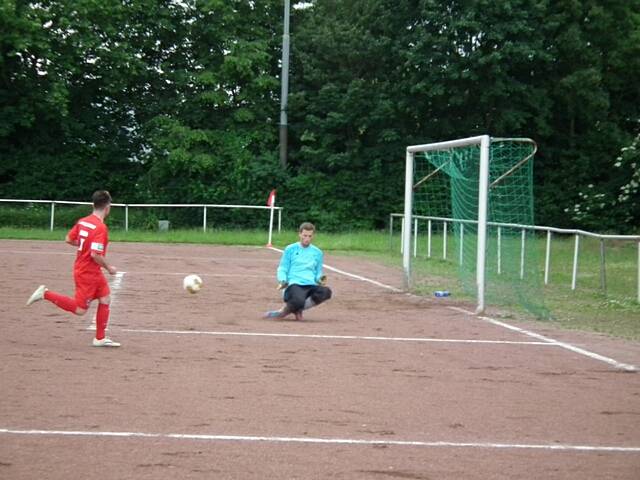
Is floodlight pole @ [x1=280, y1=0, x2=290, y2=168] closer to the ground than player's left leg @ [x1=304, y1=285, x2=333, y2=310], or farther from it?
farther from it

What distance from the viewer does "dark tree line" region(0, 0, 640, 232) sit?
40406 millimetres

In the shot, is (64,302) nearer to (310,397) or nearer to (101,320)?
(101,320)

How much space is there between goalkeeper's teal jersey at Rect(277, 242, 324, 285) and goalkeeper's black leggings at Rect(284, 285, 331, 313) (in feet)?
0.22

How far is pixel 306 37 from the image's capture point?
4359 centimetres

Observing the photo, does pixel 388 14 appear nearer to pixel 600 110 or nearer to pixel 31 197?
pixel 600 110

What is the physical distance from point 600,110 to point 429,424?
3608cm

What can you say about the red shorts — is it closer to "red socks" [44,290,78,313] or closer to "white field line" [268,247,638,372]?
"red socks" [44,290,78,313]

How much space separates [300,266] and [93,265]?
11.9ft

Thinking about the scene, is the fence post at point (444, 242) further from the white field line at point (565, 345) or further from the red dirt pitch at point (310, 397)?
the red dirt pitch at point (310, 397)

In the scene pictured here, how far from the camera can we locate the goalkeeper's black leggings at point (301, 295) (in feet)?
47.0

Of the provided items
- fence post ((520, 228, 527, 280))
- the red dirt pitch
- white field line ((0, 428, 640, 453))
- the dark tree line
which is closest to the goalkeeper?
the red dirt pitch

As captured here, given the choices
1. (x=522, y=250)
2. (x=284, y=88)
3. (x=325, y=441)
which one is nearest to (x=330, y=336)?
(x=325, y=441)

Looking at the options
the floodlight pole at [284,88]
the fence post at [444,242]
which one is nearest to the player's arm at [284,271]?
the fence post at [444,242]

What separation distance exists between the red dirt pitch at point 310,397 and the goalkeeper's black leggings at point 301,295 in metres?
0.25
